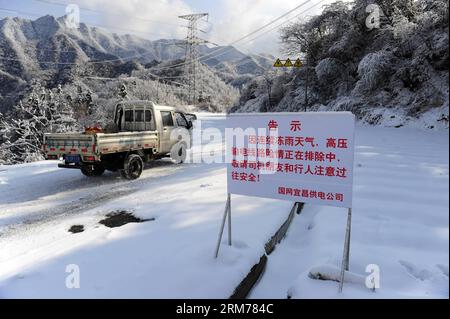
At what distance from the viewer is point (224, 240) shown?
4.44m

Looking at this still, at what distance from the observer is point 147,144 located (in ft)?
30.9

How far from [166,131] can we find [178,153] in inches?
44.1

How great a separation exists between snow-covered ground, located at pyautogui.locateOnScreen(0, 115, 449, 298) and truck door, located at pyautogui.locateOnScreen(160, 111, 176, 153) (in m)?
2.81

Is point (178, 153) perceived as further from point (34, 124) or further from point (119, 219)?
point (34, 124)

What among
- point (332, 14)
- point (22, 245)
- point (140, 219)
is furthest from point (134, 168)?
point (332, 14)

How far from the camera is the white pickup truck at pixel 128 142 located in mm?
7840

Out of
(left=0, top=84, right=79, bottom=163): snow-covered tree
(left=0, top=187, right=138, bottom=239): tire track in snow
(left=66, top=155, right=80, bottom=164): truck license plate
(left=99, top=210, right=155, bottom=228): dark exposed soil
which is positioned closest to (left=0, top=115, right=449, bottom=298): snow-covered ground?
(left=0, top=187, right=138, bottom=239): tire track in snow

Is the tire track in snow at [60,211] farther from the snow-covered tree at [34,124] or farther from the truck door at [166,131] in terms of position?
the snow-covered tree at [34,124]

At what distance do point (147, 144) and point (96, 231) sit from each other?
14.6ft

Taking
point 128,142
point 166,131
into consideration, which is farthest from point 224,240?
point 166,131

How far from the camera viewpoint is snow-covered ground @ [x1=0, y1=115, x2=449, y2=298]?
3264 millimetres

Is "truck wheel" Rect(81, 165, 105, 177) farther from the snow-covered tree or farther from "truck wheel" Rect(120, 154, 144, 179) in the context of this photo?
the snow-covered tree

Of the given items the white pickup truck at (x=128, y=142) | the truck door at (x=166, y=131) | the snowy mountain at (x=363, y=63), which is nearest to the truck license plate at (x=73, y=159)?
the white pickup truck at (x=128, y=142)
